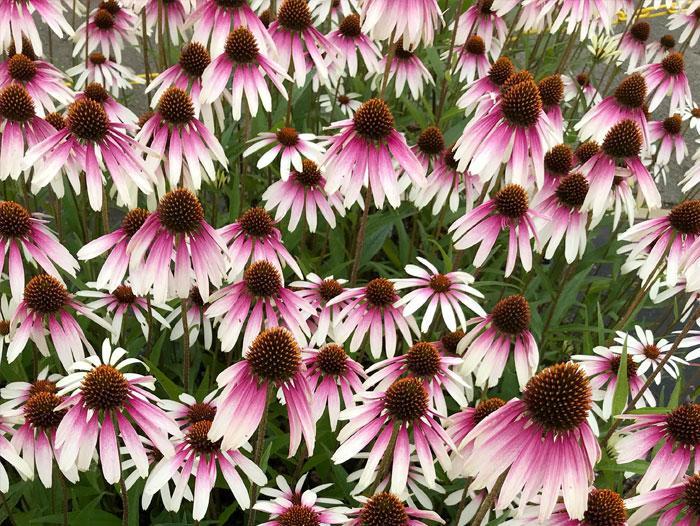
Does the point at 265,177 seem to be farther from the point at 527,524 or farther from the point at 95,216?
the point at 527,524

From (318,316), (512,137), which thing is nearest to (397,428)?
(318,316)

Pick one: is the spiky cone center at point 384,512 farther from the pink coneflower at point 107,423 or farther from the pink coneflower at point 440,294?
the pink coneflower at point 440,294

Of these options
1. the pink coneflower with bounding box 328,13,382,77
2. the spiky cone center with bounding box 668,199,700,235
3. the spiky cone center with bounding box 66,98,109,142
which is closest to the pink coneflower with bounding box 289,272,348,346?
the spiky cone center with bounding box 66,98,109,142

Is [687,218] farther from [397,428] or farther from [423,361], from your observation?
[397,428]

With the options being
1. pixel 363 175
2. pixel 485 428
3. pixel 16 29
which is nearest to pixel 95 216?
pixel 16 29

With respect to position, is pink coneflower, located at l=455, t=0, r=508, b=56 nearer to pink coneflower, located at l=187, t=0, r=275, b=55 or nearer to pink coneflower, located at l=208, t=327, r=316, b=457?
pink coneflower, located at l=187, t=0, r=275, b=55

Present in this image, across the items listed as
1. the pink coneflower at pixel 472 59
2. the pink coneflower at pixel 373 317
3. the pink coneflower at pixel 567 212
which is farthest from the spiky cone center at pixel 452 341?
the pink coneflower at pixel 472 59
